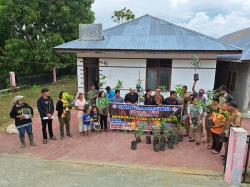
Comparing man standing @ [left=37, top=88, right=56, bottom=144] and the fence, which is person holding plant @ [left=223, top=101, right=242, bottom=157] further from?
the fence

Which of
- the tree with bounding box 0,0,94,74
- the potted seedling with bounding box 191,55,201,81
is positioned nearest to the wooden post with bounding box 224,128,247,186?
the potted seedling with bounding box 191,55,201,81

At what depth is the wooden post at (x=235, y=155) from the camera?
5332 mm

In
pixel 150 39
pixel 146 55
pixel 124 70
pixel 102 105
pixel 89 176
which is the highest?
pixel 150 39

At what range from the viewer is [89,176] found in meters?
5.84

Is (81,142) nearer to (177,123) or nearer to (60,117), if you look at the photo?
(60,117)

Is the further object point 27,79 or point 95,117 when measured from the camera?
point 27,79

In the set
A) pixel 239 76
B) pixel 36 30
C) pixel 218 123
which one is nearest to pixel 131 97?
pixel 218 123

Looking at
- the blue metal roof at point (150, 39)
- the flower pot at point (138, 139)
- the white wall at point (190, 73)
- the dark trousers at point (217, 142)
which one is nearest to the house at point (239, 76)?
the blue metal roof at point (150, 39)

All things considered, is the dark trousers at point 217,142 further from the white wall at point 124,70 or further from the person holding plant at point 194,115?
the white wall at point 124,70

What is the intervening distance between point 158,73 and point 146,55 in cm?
103

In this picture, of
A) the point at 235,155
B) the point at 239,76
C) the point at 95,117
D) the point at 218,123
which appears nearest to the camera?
the point at 235,155

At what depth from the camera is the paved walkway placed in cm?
552

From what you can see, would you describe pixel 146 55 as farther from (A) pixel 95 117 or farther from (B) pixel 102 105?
(A) pixel 95 117

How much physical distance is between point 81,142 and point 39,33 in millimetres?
13332
